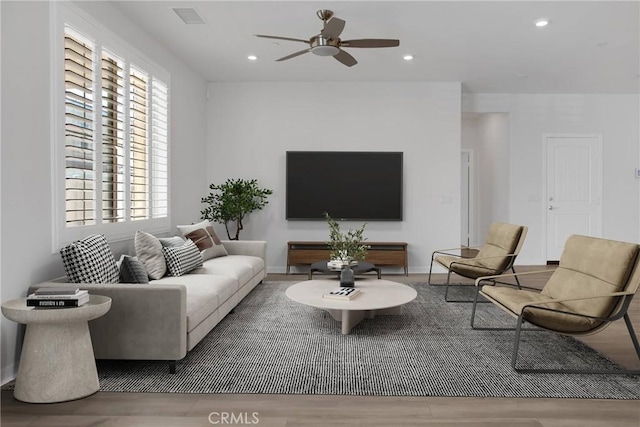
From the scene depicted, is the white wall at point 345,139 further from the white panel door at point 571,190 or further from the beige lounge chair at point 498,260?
the white panel door at point 571,190

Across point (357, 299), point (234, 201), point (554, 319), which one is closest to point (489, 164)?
point (234, 201)

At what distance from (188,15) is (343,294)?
2947mm

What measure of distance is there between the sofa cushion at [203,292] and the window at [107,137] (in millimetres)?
799

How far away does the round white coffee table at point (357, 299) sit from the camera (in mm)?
3289

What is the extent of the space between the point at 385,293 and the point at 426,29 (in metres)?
2.67

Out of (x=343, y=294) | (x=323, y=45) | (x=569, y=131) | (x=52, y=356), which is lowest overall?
(x=52, y=356)

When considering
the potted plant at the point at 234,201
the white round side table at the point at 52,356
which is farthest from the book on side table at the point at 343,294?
the potted plant at the point at 234,201

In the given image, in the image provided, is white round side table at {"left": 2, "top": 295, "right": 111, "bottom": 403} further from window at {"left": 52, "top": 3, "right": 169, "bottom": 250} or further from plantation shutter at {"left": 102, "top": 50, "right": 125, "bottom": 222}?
plantation shutter at {"left": 102, "top": 50, "right": 125, "bottom": 222}

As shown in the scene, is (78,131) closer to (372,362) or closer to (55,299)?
(55,299)

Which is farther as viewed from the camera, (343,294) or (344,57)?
(344,57)

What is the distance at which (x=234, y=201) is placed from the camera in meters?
6.00

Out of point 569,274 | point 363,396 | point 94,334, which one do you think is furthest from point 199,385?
point 569,274

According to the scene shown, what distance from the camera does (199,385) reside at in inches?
98.2

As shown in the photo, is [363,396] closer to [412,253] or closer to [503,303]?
[503,303]
